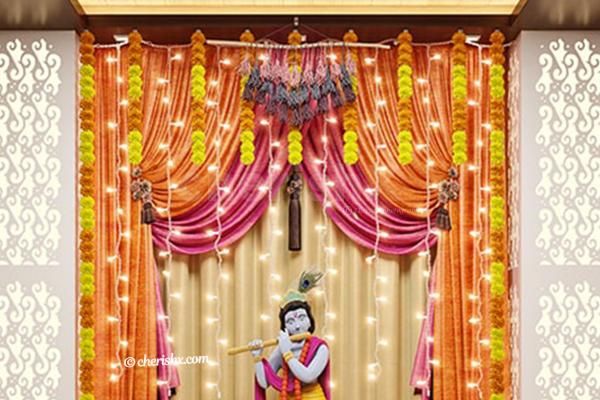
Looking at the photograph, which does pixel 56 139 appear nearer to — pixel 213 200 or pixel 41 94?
pixel 41 94

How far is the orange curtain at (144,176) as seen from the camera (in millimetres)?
5707

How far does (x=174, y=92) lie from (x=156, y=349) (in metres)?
1.49

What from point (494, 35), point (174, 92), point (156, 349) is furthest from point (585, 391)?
point (174, 92)

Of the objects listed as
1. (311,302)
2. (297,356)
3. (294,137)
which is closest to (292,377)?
(297,356)

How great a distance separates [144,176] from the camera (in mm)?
5812

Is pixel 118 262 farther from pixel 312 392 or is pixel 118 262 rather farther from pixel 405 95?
pixel 405 95

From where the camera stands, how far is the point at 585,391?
537 centimetres

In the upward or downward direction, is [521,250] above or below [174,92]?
below

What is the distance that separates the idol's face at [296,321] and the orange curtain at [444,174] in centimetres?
81

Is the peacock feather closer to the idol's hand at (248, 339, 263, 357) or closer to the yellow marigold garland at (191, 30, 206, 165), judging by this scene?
the idol's hand at (248, 339, 263, 357)

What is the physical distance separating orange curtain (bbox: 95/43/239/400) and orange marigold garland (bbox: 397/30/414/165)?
953mm

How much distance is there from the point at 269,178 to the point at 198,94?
641 millimetres

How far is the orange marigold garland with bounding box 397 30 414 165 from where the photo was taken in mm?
5660

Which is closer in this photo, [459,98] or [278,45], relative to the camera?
[459,98]
